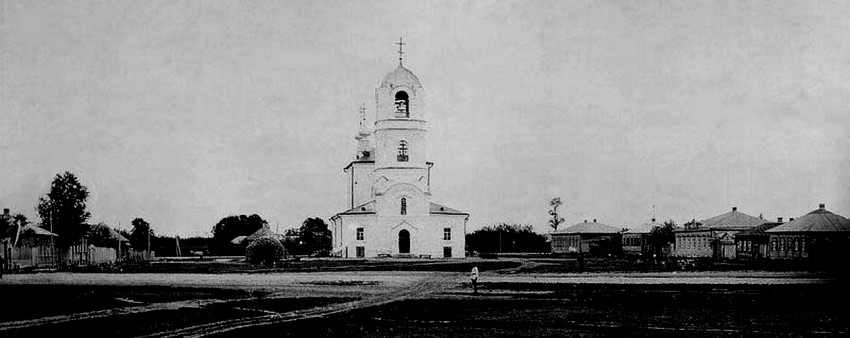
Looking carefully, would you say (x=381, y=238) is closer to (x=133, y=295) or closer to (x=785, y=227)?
(x=785, y=227)

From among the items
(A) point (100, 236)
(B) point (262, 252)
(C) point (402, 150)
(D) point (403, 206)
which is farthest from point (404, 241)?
(A) point (100, 236)

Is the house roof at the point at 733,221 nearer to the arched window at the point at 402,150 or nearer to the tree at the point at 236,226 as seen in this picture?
the arched window at the point at 402,150

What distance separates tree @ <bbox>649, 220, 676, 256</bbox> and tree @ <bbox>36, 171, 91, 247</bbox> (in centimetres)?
5194

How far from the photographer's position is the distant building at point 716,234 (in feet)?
283

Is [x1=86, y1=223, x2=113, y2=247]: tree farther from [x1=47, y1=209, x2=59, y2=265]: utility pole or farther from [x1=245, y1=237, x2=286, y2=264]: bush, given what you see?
[x1=245, y1=237, x2=286, y2=264]: bush

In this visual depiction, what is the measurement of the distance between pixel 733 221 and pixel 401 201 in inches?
1215

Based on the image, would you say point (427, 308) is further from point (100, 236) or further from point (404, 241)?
point (100, 236)

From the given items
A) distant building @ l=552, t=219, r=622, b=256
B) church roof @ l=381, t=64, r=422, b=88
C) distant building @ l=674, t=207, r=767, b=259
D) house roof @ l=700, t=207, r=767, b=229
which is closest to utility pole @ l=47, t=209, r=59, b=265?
church roof @ l=381, t=64, r=422, b=88

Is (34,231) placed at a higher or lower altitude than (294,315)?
Result: higher

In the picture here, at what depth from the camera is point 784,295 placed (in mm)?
26281

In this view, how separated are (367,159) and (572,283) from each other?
60.3 metres

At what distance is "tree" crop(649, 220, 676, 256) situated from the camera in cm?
9671

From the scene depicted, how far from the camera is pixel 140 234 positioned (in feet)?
390

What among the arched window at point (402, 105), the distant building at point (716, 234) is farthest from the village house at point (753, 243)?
the arched window at point (402, 105)
